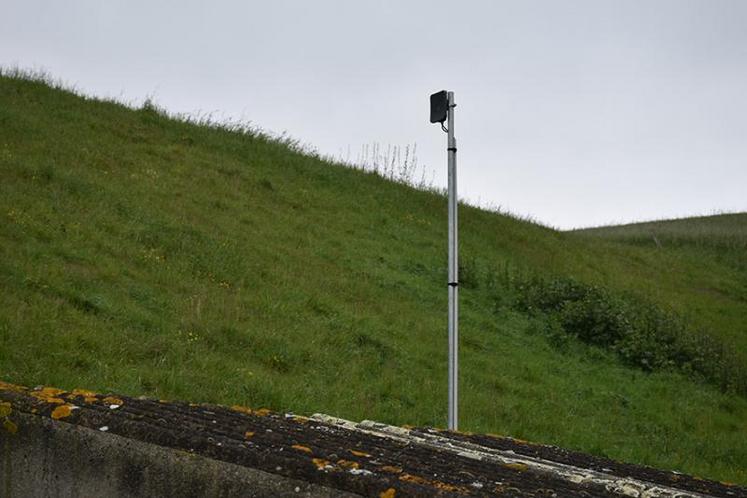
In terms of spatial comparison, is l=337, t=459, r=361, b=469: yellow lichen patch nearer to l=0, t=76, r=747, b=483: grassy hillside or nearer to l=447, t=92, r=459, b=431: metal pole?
l=447, t=92, r=459, b=431: metal pole

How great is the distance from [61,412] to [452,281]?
5.36 metres

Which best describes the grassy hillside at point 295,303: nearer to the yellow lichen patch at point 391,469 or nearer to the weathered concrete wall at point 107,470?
the weathered concrete wall at point 107,470

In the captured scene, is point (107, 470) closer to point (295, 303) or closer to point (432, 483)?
point (432, 483)

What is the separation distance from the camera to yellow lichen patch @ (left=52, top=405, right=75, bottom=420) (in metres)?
3.19

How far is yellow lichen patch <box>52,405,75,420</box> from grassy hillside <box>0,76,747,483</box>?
4.42 m

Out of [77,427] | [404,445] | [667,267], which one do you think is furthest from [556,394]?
[667,267]

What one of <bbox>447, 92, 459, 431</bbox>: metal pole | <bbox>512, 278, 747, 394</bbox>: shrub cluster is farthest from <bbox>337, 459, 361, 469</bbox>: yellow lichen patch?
<bbox>512, 278, 747, 394</bbox>: shrub cluster

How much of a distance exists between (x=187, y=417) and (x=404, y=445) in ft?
3.29

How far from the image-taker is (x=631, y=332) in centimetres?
1577

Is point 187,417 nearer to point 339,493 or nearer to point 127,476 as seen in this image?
point 127,476

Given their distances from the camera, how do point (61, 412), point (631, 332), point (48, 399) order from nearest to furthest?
point (61, 412) → point (48, 399) → point (631, 332)

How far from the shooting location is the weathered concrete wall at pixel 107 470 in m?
2.70

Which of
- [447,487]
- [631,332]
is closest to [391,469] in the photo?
[447,487]

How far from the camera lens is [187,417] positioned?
3.46 m
